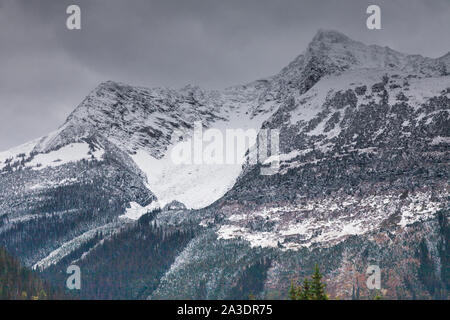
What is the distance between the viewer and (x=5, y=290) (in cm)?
18775
